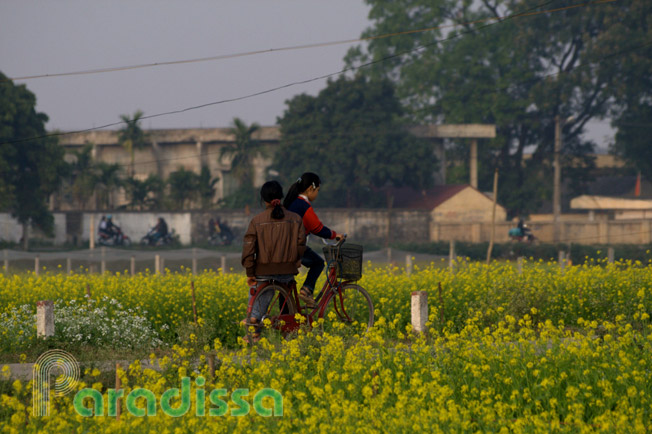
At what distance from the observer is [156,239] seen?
44250 millimetres

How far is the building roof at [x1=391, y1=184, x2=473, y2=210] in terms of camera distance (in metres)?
45.5

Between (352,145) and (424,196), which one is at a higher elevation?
(352,145)

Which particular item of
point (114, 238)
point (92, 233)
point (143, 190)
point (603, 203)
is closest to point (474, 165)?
point (603, 203)

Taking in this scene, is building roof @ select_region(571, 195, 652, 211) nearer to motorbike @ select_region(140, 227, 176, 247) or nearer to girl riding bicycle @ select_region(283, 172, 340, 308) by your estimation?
motorbike @ select_region(140, 227, 176, 247)

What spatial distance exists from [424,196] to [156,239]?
1595 centimetres

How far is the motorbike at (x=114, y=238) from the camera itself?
4375 centimetres

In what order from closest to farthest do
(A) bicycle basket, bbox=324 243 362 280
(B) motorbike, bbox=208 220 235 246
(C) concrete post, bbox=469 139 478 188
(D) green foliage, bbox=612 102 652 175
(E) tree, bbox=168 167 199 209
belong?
(A) bicycle basket, bbox=324 243 362 280
(B) motorbike, bbox=208 220 235 246
(E) tree, bbox=168 167 199 209
(D) green foliage, bbox=612 102 652 175
(C) concrete post, bbox=469 139 478 188

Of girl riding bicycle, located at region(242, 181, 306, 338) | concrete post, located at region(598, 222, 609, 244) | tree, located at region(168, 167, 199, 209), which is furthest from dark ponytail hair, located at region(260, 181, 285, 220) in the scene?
tree, located at region(168, 167, 199, 209)

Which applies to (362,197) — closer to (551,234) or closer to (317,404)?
(551,234)

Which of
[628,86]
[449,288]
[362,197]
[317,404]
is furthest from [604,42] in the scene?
[317,404]

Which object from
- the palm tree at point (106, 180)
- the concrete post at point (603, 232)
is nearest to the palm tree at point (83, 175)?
the palm tree at point (106, 180)

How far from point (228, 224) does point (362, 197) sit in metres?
8.03

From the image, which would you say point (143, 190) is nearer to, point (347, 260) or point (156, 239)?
point (156, 239)

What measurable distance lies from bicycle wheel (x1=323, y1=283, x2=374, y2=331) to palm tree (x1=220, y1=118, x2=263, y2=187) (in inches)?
1537
